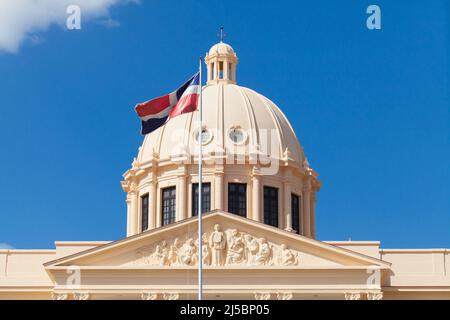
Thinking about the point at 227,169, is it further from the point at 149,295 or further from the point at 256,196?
the point at 149,295

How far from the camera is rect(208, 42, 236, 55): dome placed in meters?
75.8

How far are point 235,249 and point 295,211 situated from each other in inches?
587

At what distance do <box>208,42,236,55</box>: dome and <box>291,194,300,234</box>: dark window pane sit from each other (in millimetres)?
12678

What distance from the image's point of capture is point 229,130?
69375 millimetres

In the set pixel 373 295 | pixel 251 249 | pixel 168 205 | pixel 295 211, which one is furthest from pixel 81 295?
pixel 295 211

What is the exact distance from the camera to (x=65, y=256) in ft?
185

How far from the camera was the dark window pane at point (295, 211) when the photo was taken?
226ft

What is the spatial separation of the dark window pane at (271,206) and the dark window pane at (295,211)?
144cm

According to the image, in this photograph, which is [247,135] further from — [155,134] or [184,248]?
[184,248]

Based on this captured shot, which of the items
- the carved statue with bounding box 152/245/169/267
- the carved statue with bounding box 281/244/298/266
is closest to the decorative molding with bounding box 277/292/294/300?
the carved statue with bounding box 281/244/298/266

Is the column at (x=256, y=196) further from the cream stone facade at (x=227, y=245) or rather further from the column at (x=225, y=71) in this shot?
the column at (x=225, y=71)
